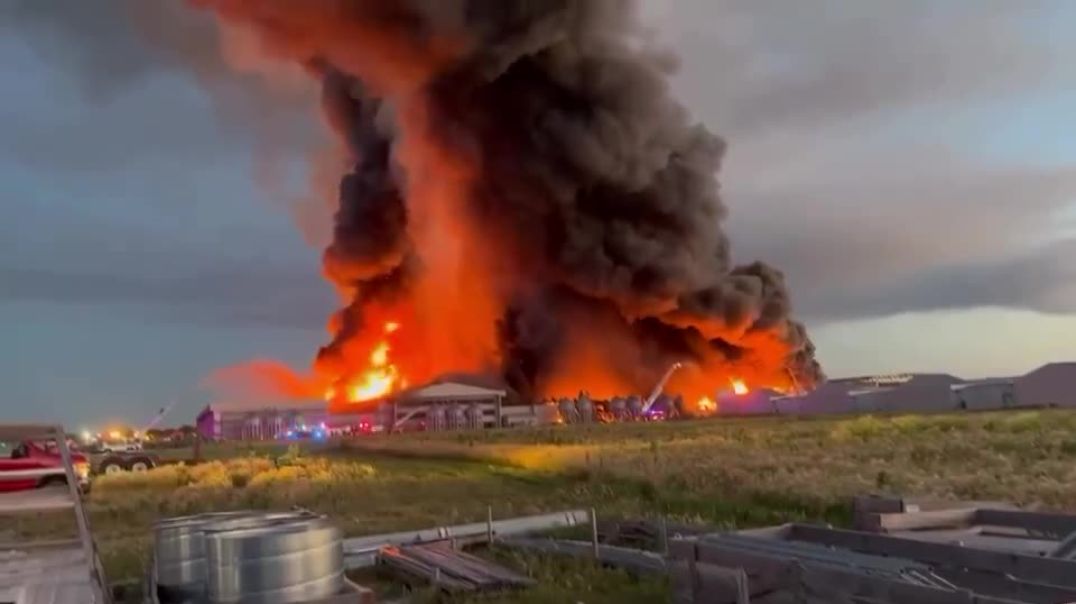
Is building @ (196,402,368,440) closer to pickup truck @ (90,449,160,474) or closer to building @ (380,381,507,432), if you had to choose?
building @ (380,381,507,432)

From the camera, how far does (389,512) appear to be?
20.8 metres

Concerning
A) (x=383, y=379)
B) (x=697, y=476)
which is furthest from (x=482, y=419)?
(x=697, y=476)

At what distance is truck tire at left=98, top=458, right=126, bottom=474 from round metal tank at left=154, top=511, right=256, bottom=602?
2618 cm

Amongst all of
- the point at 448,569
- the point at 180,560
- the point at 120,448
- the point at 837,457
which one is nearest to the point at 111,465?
the point at 120,448

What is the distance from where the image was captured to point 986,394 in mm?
61031

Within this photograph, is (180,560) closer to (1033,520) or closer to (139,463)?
(1033,520)

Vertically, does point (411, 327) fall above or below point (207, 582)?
above

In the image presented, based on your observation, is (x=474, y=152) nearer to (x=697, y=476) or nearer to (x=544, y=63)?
(x=544, y=63)

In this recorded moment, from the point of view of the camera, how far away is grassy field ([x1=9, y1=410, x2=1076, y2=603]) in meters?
17.4

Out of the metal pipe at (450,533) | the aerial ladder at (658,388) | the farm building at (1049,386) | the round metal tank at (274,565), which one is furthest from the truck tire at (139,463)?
the farm building at (1049,386)

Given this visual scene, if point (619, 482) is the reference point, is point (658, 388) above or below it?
above

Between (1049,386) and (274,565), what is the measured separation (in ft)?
198

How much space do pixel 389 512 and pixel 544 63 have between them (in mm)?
44939

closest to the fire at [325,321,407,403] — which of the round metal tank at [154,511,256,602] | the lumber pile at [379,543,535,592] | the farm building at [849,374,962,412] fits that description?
the farm building at [849,374,962,412]
